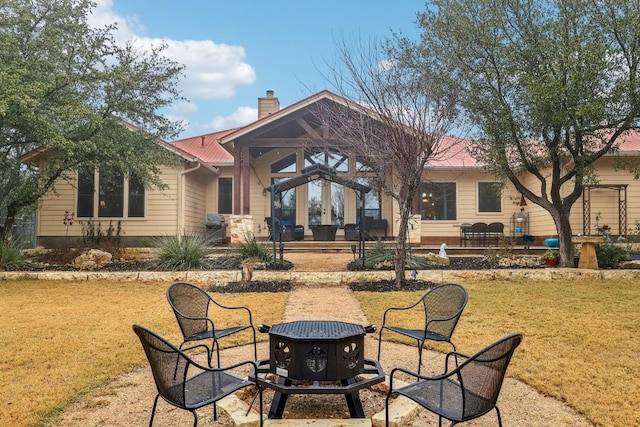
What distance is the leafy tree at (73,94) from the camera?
9367 mm

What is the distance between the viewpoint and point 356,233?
43.5ft

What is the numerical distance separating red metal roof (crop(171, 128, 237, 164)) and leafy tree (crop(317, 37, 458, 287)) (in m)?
7.68

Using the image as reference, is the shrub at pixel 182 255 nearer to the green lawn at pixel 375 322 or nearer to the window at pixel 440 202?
the green lawn at pixel 375 322

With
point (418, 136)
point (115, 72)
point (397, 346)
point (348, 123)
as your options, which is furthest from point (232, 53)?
point (397, 346)

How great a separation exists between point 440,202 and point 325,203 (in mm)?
3926

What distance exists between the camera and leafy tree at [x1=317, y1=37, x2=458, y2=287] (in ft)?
26.3

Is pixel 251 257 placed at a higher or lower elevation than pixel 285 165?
lower

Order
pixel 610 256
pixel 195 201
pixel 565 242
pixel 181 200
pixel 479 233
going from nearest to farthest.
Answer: pixel 565 242
pixel 610 256
pixel 181 200
pixel 479 233
pixel 195 201

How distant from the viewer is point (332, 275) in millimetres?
8906

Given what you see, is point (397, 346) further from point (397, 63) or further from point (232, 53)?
point (232, 53)

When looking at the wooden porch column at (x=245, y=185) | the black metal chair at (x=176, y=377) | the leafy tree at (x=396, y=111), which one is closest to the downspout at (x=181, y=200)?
the wooden porch column at (x=245, y=185)

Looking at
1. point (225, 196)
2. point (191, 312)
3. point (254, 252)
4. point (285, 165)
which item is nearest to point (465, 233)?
point (285, 165)

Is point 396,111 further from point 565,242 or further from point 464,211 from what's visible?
point 464,211

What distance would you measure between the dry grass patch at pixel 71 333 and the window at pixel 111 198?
18.4 feet
